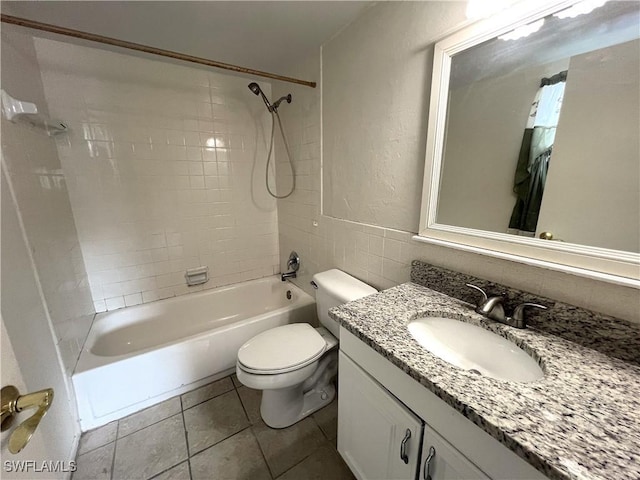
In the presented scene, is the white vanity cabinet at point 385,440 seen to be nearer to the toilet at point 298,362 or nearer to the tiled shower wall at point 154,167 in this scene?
the toilet at point 298,362

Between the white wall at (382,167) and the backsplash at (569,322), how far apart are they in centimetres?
3

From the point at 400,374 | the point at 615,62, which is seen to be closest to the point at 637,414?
the point at 400,374

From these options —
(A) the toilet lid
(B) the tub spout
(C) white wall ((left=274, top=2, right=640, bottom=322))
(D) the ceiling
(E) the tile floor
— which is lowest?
(E) the tile floor

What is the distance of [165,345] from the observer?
149 centimetres

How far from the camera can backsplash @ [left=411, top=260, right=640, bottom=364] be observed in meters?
0.67

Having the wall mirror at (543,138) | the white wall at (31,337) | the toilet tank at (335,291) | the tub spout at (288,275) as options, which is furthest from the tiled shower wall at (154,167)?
the wall mirror at (543,138)

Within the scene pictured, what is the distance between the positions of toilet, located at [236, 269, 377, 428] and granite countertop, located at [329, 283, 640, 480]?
0.52 meters

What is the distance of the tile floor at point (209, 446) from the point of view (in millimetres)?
1157

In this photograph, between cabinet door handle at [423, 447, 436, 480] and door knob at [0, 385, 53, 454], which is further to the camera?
cabinet door handle at [423, 447, 436, 480]

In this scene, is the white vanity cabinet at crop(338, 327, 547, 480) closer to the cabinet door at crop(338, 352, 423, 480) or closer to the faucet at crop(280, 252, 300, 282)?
the cabinet door at crop(338, 352, 423, 480)

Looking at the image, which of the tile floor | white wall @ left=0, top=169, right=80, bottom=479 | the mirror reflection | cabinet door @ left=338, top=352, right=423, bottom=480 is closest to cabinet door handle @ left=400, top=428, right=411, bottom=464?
cabinet door @ left=338, top=352, right=423, bottom=480

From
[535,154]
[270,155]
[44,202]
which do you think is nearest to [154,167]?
[44,202]

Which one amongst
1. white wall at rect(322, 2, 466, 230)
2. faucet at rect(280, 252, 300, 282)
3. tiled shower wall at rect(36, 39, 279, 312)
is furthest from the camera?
faucet at rect(280, 252, 300, 282)

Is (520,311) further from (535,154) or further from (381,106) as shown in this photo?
(381,106)
